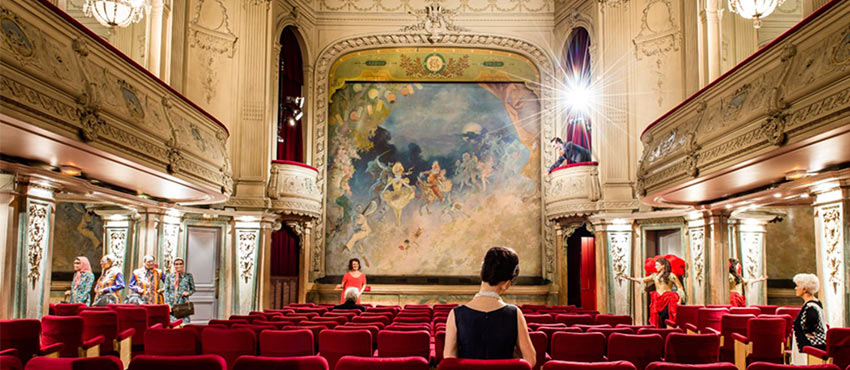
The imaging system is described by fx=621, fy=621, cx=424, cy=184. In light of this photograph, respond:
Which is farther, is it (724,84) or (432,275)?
(432,275)

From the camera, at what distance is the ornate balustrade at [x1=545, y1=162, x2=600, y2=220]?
43.4 ft

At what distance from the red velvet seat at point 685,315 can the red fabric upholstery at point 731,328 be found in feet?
2.50

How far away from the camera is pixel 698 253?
10.4 metres

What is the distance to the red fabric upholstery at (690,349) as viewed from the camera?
4668mm

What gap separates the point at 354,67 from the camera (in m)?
17.1

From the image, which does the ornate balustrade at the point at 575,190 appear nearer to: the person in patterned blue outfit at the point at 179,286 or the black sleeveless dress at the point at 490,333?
the person in patterned blue outfit at the point at 179,286

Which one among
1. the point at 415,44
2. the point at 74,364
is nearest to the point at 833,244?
the point at 74,364

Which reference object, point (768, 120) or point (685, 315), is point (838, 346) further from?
point (685, 315)

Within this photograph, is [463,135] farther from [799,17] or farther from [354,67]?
[799,17]

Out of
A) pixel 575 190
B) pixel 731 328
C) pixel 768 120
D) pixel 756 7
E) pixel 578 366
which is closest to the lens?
pixel 578 366

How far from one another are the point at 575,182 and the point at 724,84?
6852mm

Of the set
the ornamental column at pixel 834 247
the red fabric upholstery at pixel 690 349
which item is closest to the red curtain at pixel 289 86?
the ornamental column at pixel 834 247

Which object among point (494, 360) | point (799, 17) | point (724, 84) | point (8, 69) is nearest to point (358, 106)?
point (799, 17)

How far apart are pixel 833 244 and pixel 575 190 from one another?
255 inches
